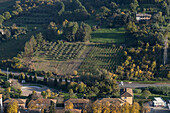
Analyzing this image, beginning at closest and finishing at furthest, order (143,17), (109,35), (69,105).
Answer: (69,105)
(109,35)
(143,17)

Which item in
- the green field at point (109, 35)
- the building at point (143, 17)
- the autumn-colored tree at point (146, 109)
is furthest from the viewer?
the building at point (143, 17)

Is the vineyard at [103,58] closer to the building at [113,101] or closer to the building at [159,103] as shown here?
the building at [159,103]

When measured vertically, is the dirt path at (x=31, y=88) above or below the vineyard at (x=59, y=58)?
below

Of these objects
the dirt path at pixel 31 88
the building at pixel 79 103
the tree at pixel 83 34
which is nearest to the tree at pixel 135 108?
the building at pixel 79 103

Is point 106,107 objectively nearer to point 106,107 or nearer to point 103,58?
point 106,107

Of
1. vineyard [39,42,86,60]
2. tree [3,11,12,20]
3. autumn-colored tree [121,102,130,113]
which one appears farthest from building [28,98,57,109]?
tree [3,11,12,20]

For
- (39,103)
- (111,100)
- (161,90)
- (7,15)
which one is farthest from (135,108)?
(7,15)
